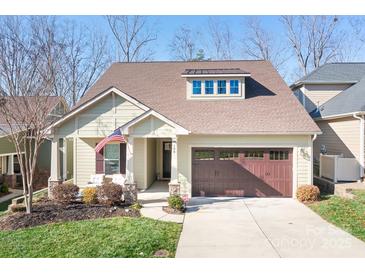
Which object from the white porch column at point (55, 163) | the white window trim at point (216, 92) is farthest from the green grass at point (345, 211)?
the white porch column at point (55, 163)

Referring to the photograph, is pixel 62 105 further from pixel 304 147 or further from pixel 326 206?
pixel 326 206

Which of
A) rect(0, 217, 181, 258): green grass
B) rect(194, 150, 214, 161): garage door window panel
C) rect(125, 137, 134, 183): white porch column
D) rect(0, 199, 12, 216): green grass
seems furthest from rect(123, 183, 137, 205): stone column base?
rect(0, 199, 12, 216): green grass

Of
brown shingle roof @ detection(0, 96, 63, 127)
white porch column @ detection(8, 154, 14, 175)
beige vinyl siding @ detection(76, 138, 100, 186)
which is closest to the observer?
brown shingle roof @ detection(0, 96, 63, 127)

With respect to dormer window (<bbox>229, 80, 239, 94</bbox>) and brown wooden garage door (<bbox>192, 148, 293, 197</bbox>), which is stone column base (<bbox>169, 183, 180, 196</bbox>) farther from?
dormer window (<bbox>229, 80, 239, 94</bbox>)

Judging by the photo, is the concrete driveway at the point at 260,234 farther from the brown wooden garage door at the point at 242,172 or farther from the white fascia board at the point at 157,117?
the white fascia board at the point at 157,117

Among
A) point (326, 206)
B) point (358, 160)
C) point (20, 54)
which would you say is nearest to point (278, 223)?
point (326, 206)

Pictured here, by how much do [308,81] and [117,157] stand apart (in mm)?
12601

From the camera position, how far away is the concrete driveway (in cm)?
725

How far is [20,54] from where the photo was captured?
11.1m

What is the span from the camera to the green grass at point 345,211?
902cm

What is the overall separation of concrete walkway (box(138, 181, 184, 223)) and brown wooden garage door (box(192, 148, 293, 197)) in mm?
1726

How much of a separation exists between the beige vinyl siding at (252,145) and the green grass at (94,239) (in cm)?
474

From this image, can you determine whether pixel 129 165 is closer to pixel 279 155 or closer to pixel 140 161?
pixel 140 161

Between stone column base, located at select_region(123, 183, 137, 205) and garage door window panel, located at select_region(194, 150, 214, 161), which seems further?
garage door window panel, located at select_region(194, 150, 214, 161)
